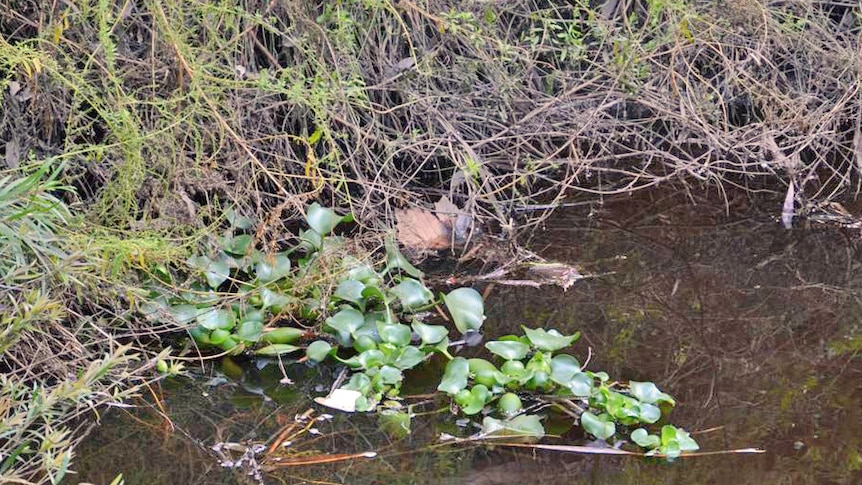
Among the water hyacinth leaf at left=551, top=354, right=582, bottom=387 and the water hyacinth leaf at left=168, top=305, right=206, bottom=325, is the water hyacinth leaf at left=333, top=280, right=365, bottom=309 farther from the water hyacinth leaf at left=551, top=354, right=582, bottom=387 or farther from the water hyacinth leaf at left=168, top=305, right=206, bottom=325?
the water hyacinth leaf at left=551, top=354, right=582, bottom=387

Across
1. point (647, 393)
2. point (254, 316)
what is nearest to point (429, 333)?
point (254, 316)

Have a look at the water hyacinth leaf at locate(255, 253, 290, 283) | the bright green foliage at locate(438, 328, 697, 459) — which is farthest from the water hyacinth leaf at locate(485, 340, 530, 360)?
the water hyacinth leaf at locate(255, 253, 290, 283)

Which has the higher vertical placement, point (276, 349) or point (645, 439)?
point (645, 439)

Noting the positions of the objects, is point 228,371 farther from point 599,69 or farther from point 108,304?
point 599,69

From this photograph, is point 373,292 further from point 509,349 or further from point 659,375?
point 659,375

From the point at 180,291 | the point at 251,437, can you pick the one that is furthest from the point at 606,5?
the point at 251,437

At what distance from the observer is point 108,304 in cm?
267

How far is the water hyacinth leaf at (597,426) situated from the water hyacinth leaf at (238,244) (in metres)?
1.04

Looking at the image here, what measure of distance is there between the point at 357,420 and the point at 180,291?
1.97ft

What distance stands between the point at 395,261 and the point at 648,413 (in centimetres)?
83

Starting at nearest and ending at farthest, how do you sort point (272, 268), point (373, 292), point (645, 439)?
point (645, 439) → point (373, 292) → point (272, 268)

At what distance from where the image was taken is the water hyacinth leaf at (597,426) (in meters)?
2.30

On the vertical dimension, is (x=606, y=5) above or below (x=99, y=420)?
above

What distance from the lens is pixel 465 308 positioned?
2760 mm
